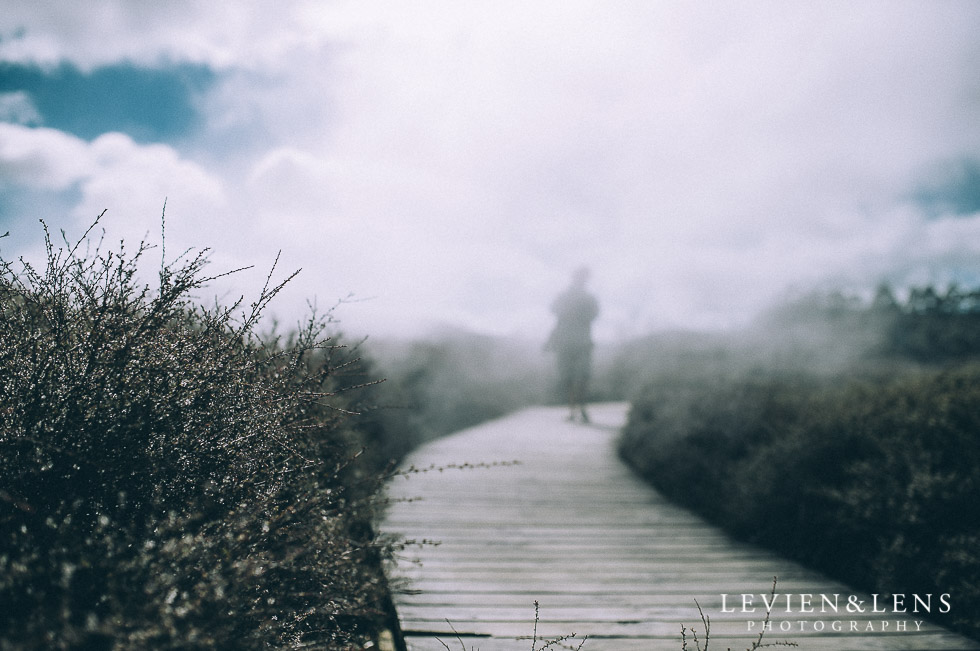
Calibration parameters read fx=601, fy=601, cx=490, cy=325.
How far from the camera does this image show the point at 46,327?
202cm

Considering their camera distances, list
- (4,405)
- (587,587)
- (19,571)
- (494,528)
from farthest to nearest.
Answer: (494,528) → (587,587) → (4,405) → (19,571)

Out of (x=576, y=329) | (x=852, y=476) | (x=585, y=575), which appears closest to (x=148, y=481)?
(x=585, y=575)

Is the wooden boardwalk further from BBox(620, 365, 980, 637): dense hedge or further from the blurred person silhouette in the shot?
→ the blurred person silhouette

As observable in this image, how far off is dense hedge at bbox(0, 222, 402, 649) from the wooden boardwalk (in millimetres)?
622

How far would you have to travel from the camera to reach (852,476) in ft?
12.6

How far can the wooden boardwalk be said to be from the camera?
109 inches

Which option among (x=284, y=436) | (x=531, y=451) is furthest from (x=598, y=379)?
(x=284, y=436)

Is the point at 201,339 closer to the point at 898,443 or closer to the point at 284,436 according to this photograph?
the point at 284,436

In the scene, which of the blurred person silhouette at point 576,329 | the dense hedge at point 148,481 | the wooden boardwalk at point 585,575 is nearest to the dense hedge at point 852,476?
the wooden boardwalk at point 585,575

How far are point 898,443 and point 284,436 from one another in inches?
141

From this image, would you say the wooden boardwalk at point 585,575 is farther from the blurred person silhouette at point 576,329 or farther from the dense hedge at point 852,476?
the blurred person silhouette at point 576,329

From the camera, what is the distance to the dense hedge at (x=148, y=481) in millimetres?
1280

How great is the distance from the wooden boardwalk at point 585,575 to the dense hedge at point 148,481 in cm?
62

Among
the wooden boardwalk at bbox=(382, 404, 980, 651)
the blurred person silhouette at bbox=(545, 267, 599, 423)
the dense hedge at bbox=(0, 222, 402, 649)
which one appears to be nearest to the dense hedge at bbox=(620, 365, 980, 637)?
the wooden boardwalk at bbox=(382, 404, 980, 651)
